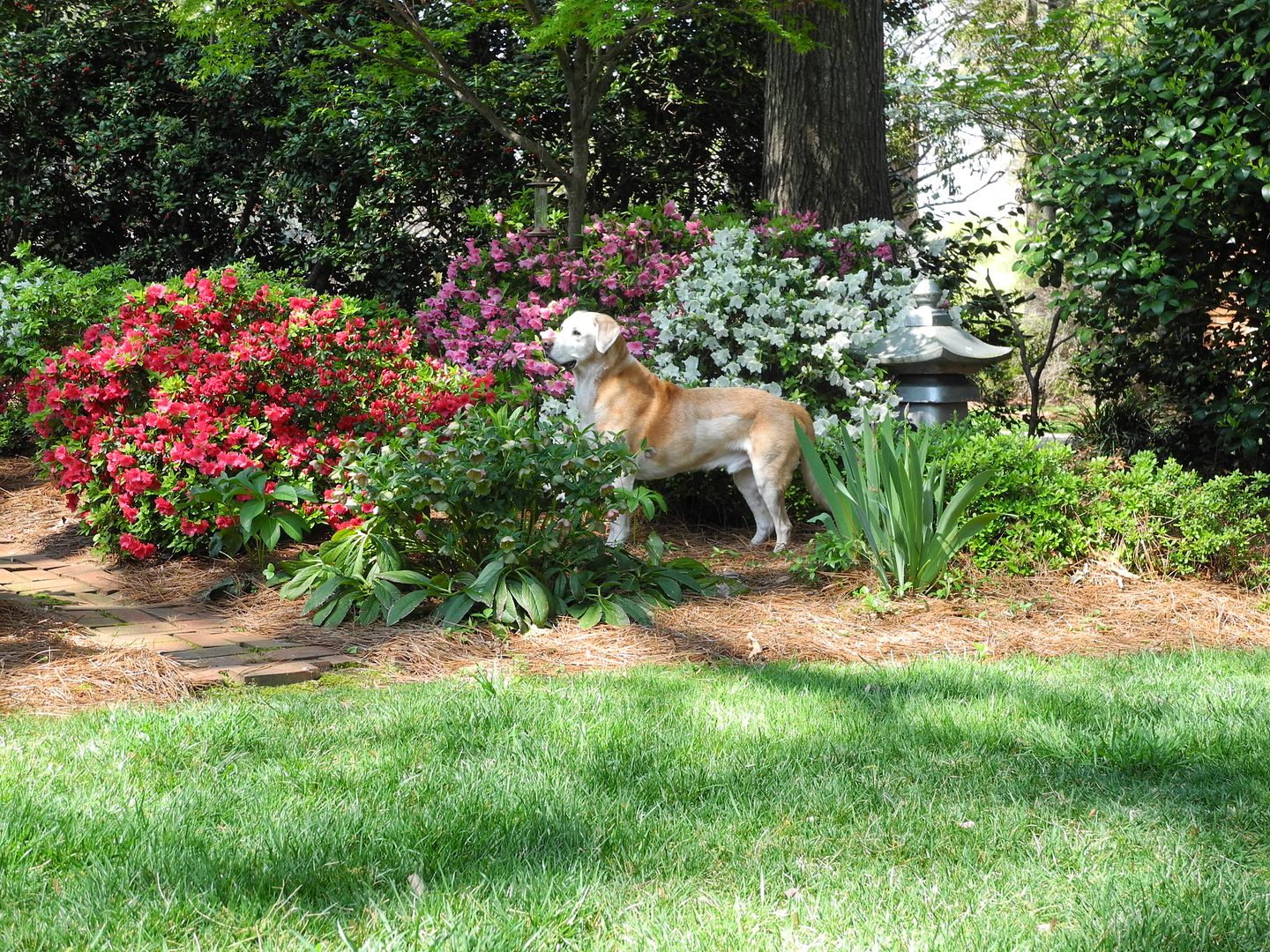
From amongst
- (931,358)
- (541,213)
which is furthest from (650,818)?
(541,213)

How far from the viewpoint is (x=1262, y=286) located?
671 cm

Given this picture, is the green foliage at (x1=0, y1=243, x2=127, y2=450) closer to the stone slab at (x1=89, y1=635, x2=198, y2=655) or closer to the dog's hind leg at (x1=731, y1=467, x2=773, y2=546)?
the stone slab at (x1=89, y1=635, x2=198, y2=655)

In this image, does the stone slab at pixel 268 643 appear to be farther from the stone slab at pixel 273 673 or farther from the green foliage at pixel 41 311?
the green foliage at pixel 41 311

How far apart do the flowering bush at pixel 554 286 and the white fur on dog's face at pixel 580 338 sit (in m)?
1.06

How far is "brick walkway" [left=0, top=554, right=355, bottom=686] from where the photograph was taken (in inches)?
166

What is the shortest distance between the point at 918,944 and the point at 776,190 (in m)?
7.29

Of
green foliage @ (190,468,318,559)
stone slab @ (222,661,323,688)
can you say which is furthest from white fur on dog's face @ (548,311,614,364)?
stone slab @ (222,661,323,688)

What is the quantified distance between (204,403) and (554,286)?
2.90 metres

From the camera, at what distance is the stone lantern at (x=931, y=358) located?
7.19 meters

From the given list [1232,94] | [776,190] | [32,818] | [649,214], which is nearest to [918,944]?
[32,818]

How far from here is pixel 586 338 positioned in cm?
640

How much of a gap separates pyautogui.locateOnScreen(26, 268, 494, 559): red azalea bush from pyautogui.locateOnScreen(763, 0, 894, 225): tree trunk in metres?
3.51

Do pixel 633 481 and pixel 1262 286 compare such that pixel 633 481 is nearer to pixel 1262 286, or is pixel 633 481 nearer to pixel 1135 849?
pixel 1262 286

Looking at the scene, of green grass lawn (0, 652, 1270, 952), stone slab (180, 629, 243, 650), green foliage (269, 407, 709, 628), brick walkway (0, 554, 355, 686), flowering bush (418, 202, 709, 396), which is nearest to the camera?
green grass lawn (0, 652, 1270, 952)
